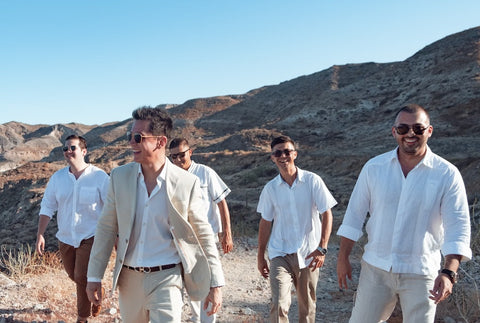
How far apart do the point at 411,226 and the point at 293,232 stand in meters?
1.50

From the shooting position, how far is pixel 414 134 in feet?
9.71

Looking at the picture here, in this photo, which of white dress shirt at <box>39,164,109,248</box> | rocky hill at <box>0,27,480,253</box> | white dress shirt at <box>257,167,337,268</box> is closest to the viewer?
white dress shirt at <box>257,167,337,268</box>

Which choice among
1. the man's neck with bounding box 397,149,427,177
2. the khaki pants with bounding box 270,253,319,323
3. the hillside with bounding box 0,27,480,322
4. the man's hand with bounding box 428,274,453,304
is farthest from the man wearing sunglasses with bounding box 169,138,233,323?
the man's hand with bounding box 428,274,453,304

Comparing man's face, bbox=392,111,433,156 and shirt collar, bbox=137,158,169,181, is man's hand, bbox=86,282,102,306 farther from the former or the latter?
man's face, bbox=392,111,433,156

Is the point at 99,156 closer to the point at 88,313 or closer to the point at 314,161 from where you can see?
the point at 314,161

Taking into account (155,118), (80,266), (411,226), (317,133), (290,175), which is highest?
(317,133)

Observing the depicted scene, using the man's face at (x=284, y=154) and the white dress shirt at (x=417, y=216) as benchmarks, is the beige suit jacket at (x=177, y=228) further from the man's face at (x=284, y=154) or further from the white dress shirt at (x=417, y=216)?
the man's face at (x=284, y=154)

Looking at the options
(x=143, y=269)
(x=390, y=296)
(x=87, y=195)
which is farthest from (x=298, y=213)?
(x=87, y=195)

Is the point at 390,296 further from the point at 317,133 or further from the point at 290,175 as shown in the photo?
the point at 317,133

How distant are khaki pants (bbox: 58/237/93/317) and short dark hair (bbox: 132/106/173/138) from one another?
2156 millimetres

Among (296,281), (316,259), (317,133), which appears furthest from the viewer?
(317,133)

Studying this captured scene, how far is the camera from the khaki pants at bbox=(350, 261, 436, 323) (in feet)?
9.37

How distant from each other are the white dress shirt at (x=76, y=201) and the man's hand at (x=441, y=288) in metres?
3.33

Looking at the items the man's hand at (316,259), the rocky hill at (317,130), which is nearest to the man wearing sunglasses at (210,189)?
the man's hand at (316,259)
